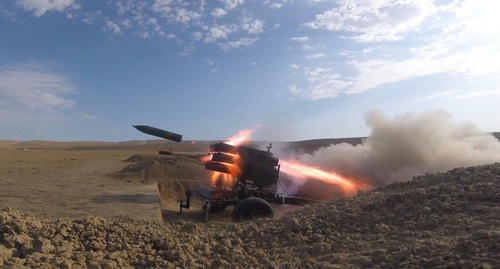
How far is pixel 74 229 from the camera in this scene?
7254 millimetres

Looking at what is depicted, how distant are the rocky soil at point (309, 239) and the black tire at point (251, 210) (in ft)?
9.42

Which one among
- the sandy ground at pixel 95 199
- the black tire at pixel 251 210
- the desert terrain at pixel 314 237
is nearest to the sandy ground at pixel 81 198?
the sandy ground at pixel 95 199

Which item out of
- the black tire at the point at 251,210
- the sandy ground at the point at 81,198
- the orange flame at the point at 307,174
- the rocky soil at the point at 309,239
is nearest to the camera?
the rocky soil at the point at 309,239

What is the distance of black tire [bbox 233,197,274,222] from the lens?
12.3 meters

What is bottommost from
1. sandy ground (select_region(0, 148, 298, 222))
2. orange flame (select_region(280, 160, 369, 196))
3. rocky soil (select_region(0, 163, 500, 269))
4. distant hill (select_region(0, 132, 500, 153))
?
sandy ground (select_region(0, 148, 298, 222))

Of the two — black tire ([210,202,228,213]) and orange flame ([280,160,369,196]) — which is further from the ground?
orange flame ([280,160,369,196])

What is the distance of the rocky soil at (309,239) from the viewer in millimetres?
5852

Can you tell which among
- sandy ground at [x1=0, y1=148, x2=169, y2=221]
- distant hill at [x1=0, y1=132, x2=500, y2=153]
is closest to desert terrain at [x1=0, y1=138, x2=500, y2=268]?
sandy ground at [x1=0, y1=148, x2=169, y2=221]

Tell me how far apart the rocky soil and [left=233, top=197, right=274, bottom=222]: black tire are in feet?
9.42

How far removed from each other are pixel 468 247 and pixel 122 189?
1402cm

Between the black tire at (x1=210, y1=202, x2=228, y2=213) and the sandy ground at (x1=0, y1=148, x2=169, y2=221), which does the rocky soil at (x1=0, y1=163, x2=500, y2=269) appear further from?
the black tire at (x1=210, y1=202, x2=228, y2=213)

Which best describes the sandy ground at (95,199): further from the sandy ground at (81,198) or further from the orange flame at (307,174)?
the orange flame at (307,174)

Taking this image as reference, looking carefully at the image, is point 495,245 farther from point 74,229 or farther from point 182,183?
point 182,183

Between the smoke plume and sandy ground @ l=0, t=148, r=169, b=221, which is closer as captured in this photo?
sandy ground @ l=0, t=148, r=169, b=221
